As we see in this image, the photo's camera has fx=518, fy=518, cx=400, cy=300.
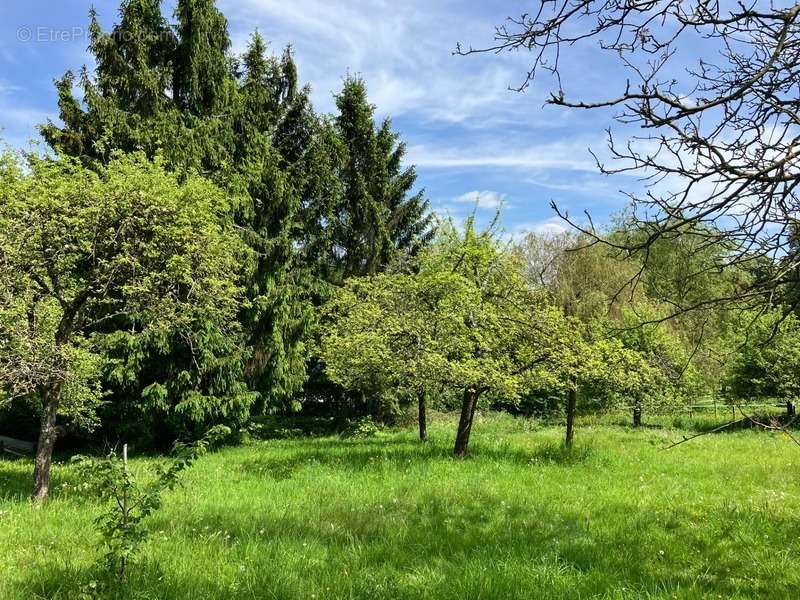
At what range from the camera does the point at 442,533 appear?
606cm

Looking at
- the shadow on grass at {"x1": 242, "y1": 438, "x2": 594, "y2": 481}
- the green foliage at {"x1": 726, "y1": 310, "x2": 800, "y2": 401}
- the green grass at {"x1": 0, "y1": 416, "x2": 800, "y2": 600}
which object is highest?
the green foliage at {"x1": 726, "y1": 310, "x2": 800, "y2": 401}

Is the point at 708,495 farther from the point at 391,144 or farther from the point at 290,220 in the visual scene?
the point at 391,144

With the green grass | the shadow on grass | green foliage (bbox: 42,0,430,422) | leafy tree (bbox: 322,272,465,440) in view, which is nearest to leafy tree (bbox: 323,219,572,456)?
leafy tree (bbox: 322,272,465,440)

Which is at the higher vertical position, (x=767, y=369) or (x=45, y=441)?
(x=767, y=369)

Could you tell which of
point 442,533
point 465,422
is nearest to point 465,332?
point 465,422

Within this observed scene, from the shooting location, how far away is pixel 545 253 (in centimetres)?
3095

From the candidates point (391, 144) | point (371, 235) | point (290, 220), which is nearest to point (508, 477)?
point (290, 220)

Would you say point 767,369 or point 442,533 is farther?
point 767,369

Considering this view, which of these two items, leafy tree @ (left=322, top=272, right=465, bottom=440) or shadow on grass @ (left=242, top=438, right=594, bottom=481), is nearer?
shadow on grass @ (left=242, top=438, right=594, bottom=481)

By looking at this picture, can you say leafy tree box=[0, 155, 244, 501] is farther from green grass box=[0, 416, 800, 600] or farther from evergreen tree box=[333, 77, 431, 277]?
evergreen tree box=[333, 77, 431, 277]

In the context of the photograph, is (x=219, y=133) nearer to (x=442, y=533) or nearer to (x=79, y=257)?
(x=79, y=257)

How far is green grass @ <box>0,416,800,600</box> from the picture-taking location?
14.7ft

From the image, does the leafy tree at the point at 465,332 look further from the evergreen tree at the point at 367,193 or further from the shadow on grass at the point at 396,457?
the evergreen tree at the point at 367,193

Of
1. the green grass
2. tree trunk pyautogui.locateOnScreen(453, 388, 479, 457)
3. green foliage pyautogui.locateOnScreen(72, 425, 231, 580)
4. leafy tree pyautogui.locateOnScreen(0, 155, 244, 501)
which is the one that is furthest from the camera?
tree trunk pyautogui.locateOnScreen(453, 388, 479, 457)
